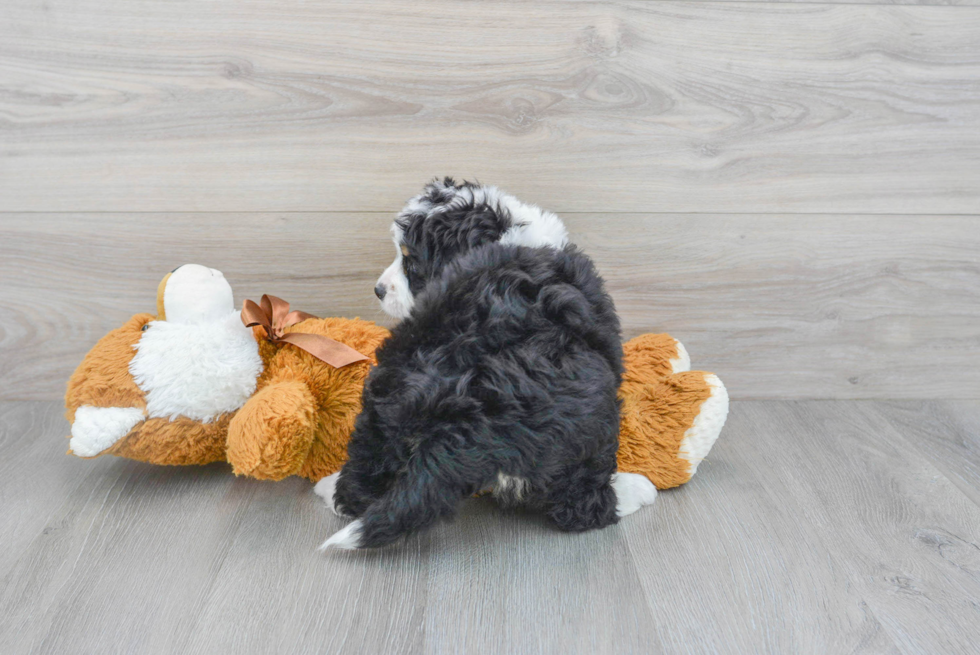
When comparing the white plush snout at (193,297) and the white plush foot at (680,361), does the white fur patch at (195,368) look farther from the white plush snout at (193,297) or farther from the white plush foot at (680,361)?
the white plush foot at (680,361)

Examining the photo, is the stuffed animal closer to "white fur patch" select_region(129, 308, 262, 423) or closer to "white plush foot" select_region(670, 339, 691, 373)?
"white fur patch" select_region(129, 308, 262, 423)

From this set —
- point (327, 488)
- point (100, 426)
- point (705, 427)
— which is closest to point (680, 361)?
point (705, 427)

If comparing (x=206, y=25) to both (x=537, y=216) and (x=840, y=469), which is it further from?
(x=840, y=469)

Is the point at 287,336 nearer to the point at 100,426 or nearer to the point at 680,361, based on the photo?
the point at 100,426

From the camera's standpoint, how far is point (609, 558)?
3.06 feet

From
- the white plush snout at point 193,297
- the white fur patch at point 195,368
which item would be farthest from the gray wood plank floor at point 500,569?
the white plush snout at point 193,297

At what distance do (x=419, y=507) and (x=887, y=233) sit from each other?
1.10 metres

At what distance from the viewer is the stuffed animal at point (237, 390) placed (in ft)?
3.31

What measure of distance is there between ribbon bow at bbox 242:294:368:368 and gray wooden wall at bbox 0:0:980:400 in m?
0.22

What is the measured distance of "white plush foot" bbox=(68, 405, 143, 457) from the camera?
100 cm

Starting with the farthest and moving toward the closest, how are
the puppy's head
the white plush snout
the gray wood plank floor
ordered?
the white plush snout, the puppy's head, the gray wood plank floor

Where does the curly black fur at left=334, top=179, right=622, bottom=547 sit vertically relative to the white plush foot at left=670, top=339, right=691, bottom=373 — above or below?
above

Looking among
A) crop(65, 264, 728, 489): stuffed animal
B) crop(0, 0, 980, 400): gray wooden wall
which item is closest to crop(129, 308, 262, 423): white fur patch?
crop(65, 264, 728, 489): stuffed animal

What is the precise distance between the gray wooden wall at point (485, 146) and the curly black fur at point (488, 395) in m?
0.38
